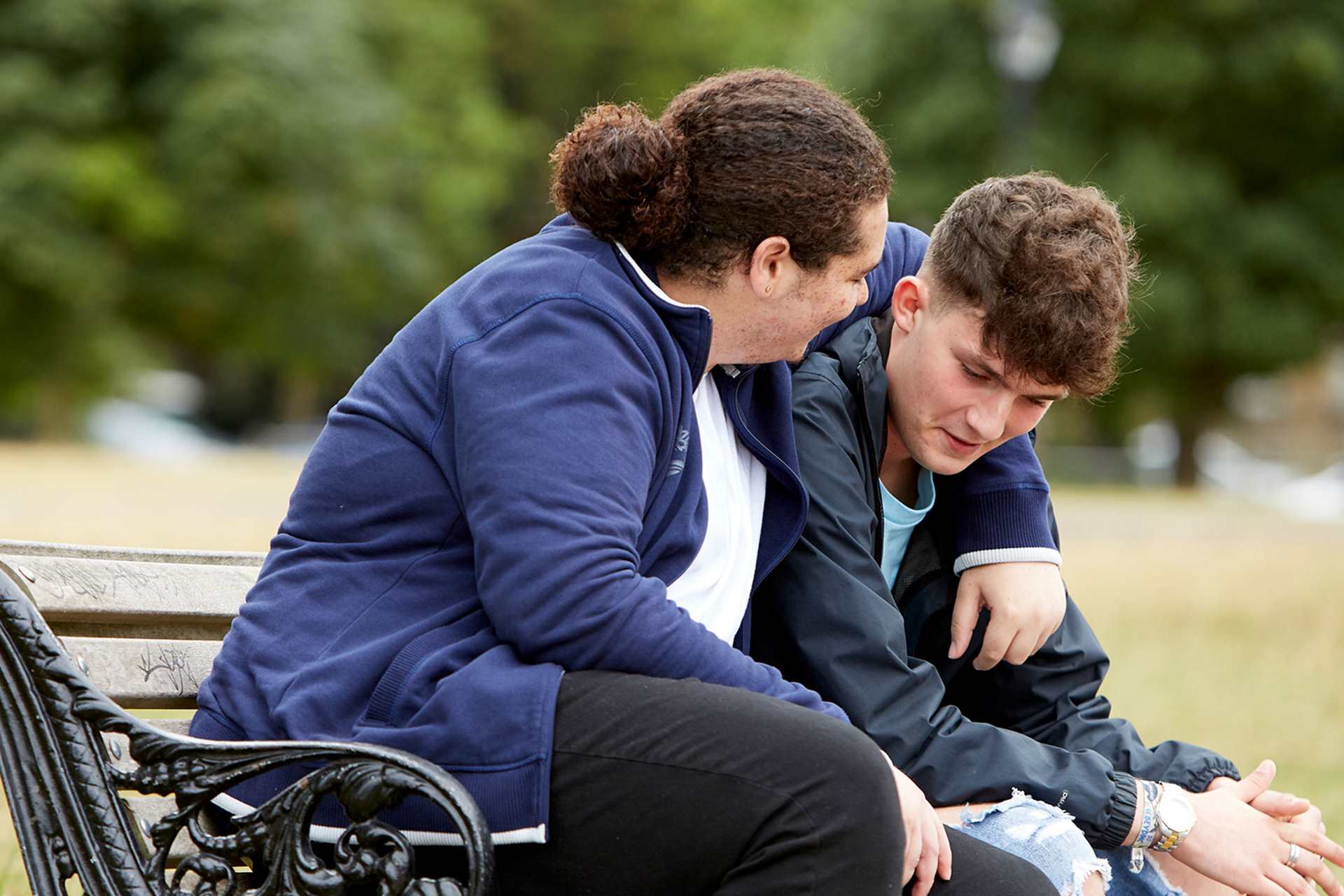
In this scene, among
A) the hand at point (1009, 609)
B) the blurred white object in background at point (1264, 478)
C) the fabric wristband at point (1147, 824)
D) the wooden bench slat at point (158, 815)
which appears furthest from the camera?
the blurred white object in background at point (1264, 478)

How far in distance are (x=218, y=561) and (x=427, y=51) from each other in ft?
118

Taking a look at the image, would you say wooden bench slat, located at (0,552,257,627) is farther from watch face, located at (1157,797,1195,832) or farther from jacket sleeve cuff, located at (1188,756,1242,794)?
jacket sleeve cuff, located at (1188,756,1242,794)

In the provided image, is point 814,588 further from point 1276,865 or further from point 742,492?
point 1276,865

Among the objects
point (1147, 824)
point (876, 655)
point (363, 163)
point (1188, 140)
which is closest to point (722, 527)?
point (876, 655)

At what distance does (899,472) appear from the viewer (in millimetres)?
3055

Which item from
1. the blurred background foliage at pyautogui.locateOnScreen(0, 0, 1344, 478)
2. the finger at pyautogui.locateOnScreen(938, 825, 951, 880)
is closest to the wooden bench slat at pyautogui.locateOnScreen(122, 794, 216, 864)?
the finger at pyautogui.locateOnScreen(938, 825, 951, 880)

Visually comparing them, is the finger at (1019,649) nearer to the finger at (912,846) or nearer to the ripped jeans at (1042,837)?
the ripped jeans at (1042,837)

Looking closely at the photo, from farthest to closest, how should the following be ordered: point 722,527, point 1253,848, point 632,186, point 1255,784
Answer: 1. point 1255,784
2. point 1253,848
3. point 722,527
4. point 632,186

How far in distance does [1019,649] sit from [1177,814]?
39 cm

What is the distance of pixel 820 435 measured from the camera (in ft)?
8.83

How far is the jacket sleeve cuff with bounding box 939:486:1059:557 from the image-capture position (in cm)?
294

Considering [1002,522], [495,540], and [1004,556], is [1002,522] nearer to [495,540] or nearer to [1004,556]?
[1004,556]

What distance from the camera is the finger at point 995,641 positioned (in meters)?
2.85

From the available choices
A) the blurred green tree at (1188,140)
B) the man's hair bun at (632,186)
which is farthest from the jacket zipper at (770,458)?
the blurred green tree at (1188,140)
